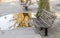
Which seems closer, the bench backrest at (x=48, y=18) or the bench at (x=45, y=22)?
the bench at (x=45, y=22)

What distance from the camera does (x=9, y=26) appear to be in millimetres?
7316

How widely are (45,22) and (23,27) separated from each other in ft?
3.84

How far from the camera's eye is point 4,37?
574cm

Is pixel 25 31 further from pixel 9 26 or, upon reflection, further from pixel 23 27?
pixel 9 26

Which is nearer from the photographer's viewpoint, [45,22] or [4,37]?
[4,37]

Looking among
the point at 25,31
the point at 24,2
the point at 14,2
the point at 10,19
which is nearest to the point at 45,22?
the point at 25,31

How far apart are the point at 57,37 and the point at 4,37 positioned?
171 cm

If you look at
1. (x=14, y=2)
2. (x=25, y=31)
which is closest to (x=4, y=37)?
(x=25, y=31)

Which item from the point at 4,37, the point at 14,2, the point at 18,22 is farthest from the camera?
the point at 14,2

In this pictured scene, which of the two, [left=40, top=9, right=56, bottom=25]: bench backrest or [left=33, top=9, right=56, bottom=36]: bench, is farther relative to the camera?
[left=40, top=9, right=56, bottom=25]: bench backrest

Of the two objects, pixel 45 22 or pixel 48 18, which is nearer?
pixel 45 22

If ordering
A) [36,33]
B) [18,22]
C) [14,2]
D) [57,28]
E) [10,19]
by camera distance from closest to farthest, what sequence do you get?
[36,33], [57,28], [18,22], [10,19], [14,2]

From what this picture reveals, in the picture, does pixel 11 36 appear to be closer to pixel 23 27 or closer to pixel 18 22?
pixel 23 27

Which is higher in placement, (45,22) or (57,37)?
(45,22)
